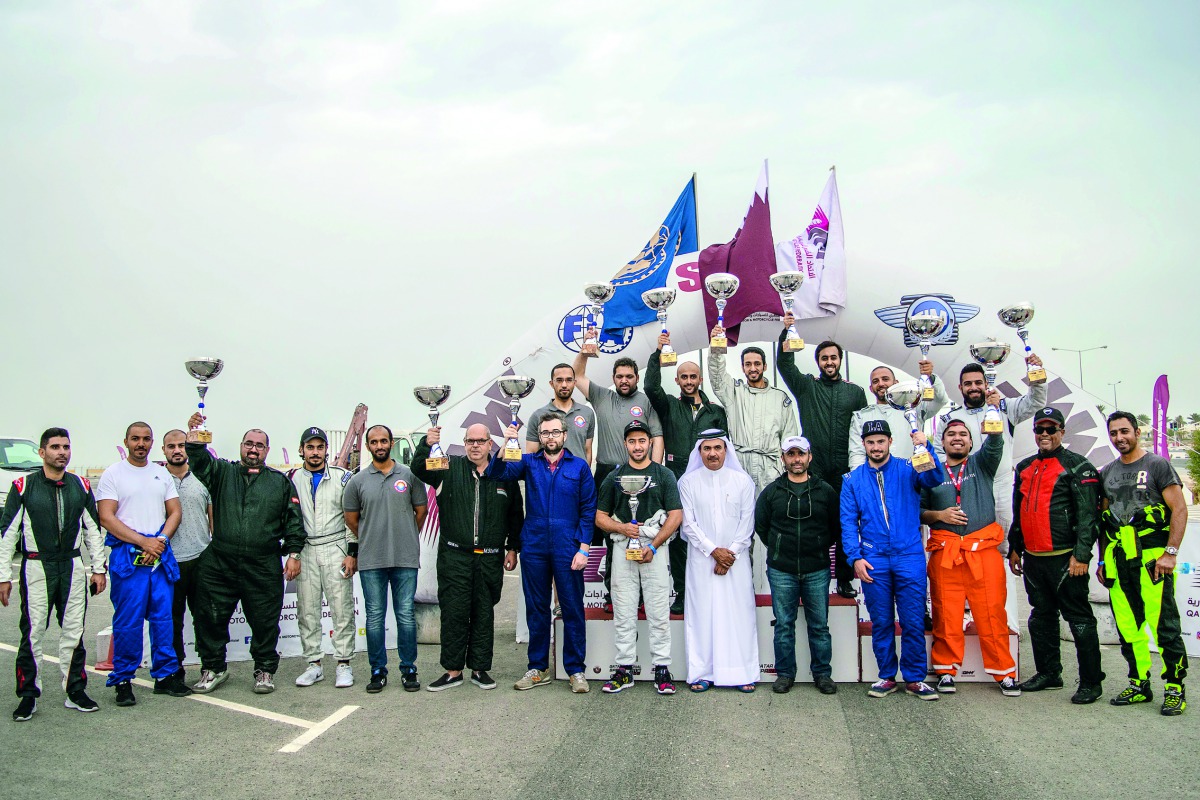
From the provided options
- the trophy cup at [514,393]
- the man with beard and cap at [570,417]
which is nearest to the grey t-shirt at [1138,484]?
the man with beard and cap at [570,417]

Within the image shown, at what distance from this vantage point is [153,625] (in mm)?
5988

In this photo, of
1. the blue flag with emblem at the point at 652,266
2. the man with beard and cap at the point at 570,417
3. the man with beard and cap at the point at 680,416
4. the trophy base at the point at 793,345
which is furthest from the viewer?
the blue flag with emblem at the point at 652,266

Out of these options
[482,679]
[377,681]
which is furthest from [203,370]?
[482,679]

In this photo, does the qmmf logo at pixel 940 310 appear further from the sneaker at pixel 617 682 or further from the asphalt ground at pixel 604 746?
the sneaker at pixel 617 682

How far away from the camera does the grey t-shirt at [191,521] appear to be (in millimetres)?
6359

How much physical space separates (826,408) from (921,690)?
215cm

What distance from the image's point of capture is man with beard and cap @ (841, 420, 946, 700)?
577 cm

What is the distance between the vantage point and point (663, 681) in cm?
592

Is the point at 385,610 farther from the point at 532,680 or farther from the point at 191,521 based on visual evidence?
the point at 191,521

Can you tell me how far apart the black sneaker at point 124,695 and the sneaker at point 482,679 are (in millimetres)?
2216

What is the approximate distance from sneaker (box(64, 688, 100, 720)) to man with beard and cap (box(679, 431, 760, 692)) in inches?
153

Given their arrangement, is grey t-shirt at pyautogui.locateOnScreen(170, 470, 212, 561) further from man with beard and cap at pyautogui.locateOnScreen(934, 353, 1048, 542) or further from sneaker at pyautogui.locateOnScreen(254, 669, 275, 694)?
man with beard and cap at pyautogui.locateOnScreen(934, 353, 1048, 542)

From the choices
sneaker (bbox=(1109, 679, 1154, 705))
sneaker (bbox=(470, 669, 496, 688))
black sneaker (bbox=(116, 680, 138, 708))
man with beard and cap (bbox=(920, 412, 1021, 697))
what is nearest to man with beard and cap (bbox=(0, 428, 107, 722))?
black sneaker (bbox=(116, 680, 138, 708))

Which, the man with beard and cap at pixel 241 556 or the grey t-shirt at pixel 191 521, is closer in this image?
the man with beard and cap at pixel 241 556
